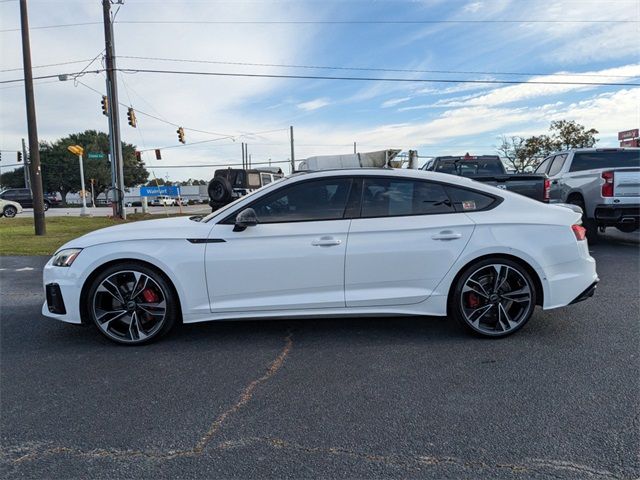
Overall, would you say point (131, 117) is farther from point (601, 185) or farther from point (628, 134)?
point (628, 134)

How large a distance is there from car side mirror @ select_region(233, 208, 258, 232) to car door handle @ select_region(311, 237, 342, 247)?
1.77ft

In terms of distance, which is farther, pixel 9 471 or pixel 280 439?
pixel 280 439

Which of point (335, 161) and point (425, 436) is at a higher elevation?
point (335, 161)

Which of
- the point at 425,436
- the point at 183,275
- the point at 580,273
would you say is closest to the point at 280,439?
the point at 425,436

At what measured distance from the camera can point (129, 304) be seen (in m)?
4.04

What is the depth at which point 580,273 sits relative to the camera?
4102 millimetres

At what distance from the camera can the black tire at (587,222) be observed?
8.96m

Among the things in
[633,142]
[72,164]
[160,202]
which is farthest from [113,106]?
[72,164]

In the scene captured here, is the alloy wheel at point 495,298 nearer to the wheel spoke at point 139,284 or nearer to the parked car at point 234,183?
the wheel spoke at point 139,284

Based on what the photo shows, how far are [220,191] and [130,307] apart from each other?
11063 mm

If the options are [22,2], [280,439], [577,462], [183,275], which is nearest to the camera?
[577,462]

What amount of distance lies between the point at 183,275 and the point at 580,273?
11.3ft

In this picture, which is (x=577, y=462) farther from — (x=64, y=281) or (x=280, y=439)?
(x=64, y=281)

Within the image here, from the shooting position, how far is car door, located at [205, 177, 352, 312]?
3947mm
